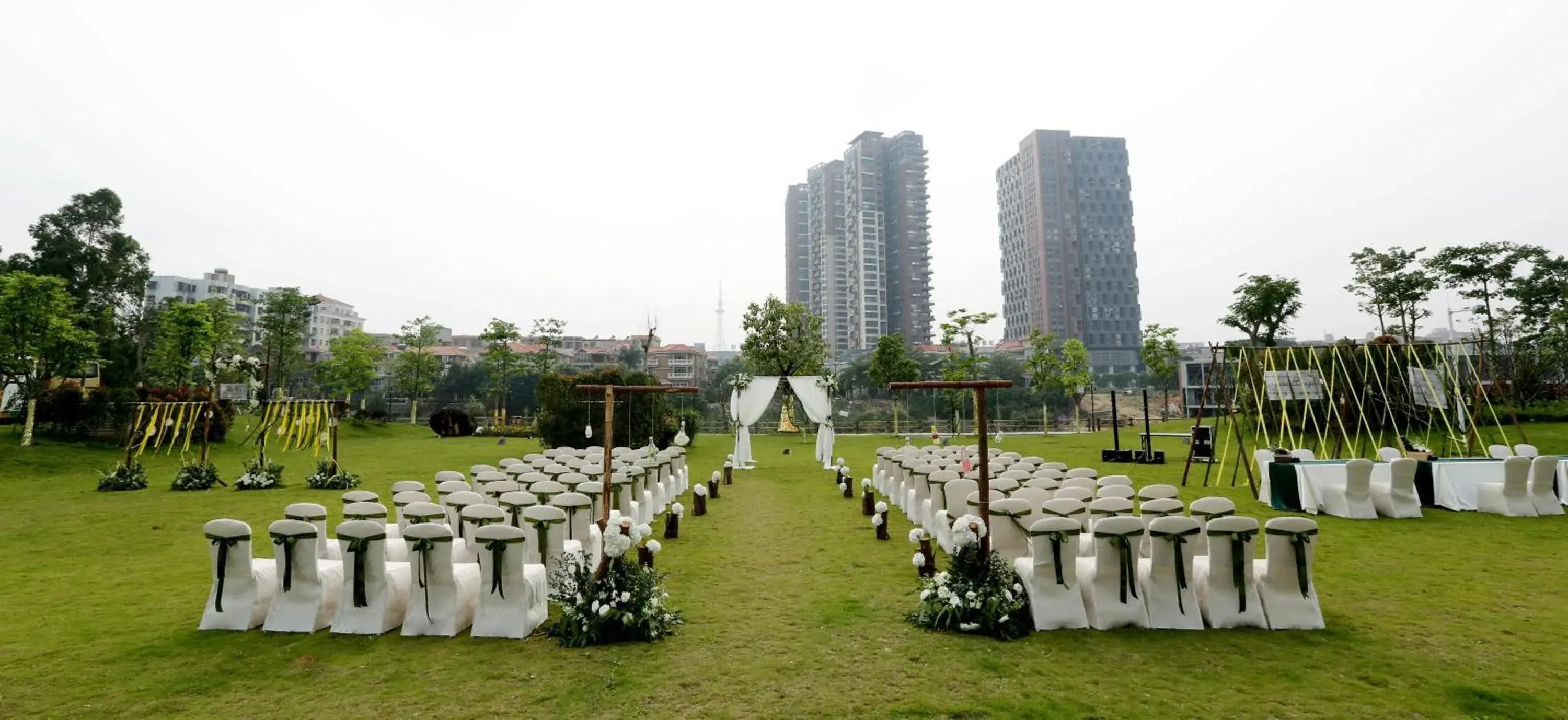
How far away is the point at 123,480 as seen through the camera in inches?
508

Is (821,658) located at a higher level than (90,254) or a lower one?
lower

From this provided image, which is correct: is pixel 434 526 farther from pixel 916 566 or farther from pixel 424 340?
pixel 424 340

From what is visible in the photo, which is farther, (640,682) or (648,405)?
(648,405)

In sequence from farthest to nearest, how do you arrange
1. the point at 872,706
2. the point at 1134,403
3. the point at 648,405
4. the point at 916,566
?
the point at 1134,403, the point at 648,405, the point at 916,566, the point at 872,706

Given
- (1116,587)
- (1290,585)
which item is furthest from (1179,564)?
(1290,585)

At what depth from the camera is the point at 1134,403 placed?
195 ft

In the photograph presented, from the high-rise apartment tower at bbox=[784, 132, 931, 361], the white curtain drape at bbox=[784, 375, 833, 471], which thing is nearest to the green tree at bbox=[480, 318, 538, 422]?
the white curtain drape at bbox=[784, 375, 833, 471]

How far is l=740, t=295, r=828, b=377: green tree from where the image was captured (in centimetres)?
3078

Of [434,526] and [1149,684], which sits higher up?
[434,526]

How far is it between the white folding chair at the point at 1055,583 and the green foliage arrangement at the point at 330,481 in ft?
43.4

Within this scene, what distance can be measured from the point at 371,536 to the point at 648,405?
53.1 ft

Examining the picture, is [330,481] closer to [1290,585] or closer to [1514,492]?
[1290,585]

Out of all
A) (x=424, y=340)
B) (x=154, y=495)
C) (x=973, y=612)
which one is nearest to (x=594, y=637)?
(x=973, y=612)

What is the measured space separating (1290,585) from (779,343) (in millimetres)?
26642
